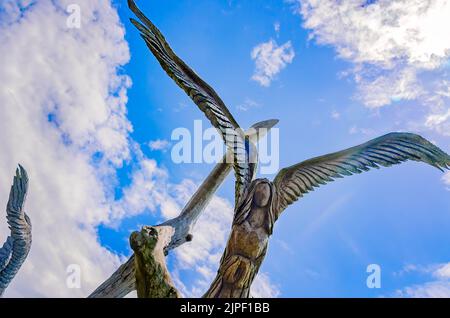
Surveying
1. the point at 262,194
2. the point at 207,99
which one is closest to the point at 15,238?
the point at 207,99

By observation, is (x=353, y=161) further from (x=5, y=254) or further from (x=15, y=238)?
(x=5, y=254)

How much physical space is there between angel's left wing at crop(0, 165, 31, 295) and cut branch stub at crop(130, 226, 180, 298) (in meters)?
5.42

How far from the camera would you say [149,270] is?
3631 millimetres

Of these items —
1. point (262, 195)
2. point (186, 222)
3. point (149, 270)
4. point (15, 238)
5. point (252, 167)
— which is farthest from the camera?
point (15, 238)

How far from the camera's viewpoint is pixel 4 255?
821 centimetres

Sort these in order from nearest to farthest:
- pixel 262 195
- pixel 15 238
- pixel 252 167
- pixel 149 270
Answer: pixel 149 270, pixel 262 195, pixel 252 167, pixel 15 238

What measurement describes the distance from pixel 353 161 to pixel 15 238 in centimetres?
623

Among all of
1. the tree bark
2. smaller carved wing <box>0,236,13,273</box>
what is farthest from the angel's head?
smaller carved wing <box>0,236,13,273</box>

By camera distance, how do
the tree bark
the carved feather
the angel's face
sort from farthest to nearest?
the tree bark → the carved feather → the angel's face

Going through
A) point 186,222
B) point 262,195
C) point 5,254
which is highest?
point 5,254

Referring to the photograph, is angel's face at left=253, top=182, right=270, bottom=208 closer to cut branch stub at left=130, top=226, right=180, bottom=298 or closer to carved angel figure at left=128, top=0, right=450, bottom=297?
carved angel figure at left=128, top=0, right=450, bottom=297

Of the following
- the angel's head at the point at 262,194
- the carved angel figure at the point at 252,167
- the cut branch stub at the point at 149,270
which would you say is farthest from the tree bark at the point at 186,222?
the cut branch stub at the point at 149,270

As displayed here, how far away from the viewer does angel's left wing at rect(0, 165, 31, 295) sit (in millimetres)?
8180

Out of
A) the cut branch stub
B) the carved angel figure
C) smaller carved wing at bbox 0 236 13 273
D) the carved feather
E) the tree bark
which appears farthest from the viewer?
smaller carved wing at bbox 0 236 13 273
